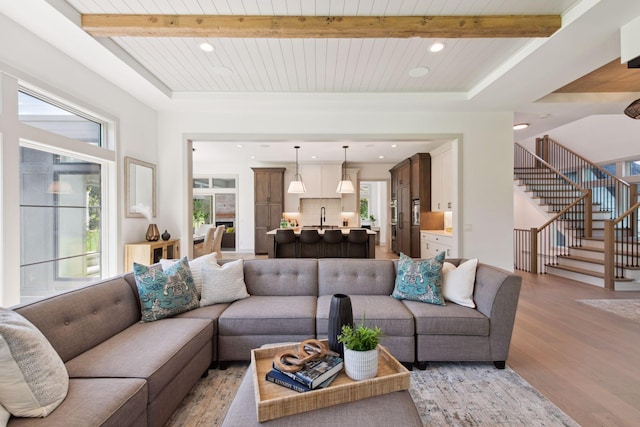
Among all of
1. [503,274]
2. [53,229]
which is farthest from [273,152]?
[503,274]

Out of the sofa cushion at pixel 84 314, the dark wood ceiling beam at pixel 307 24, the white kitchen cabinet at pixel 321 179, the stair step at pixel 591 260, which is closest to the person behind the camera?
the sofa cushion at pixel 84 314

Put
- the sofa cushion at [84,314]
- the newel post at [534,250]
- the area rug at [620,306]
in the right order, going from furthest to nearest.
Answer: the newel post at [534,250] < the area rug at [620,306] < the sofa cushion at [84,314]

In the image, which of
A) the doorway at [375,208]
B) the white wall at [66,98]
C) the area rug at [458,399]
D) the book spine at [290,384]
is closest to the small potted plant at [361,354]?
the book spine at [290,384]

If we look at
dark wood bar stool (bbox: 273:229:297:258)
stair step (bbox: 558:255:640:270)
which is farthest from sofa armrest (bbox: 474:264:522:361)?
stair step (bbox: 558:255:640:270)

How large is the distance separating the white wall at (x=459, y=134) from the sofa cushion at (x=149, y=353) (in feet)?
7.99

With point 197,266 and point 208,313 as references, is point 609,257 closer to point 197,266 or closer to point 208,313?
point 208,313

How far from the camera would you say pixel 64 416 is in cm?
113

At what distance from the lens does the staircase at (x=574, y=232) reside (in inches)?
188

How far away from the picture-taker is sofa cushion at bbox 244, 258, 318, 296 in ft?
9.13

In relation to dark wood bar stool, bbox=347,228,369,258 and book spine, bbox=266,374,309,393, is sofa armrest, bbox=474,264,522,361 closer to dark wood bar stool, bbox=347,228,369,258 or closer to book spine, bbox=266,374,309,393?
book spine, bbox=266,374,309,393

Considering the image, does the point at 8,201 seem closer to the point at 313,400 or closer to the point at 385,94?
the point at 313,400

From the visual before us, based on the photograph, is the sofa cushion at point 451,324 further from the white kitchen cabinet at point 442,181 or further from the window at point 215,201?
the window at point 215,201

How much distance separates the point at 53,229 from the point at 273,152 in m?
4.84

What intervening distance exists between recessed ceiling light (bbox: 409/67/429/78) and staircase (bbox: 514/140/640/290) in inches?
168
